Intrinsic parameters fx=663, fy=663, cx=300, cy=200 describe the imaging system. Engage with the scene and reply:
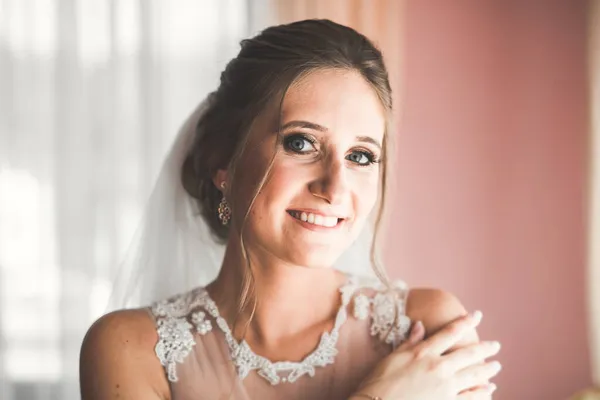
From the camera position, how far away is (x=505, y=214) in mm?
2521

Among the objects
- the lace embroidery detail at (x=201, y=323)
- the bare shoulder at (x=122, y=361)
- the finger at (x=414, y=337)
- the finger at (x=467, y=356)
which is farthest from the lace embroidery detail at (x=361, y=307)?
the bare shoulder at (x=122, y=361)

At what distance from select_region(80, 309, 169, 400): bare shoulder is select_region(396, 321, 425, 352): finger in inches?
20.3

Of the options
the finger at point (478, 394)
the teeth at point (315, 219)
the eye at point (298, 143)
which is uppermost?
the eye at point (298, 143)

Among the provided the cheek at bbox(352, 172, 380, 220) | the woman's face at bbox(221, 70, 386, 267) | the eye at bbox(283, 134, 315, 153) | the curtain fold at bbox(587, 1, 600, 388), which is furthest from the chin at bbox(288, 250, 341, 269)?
the curtain fold at bbox(587, 1, 600, 388)

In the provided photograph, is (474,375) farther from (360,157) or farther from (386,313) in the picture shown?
(360,157)

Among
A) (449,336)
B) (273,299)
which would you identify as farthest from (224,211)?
(449,336)

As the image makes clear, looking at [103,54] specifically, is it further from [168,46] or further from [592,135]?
[592,135]

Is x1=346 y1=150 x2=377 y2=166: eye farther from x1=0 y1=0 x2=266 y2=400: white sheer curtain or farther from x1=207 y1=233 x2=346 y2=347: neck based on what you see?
x1=0 y1=0 x2=266 y2=400: white sheer curtain

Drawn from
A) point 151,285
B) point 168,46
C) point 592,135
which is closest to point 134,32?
point 168,46

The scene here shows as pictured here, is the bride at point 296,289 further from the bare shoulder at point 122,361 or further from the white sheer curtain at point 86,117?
the white sheer curtain at point 86,117

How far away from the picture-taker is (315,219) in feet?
4.36

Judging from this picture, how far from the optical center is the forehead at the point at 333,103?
4.38ft

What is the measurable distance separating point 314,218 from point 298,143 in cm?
16

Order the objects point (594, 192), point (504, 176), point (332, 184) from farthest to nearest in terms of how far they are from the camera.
Answer: point (504, 176), point (594, 192), point (332, 184)
